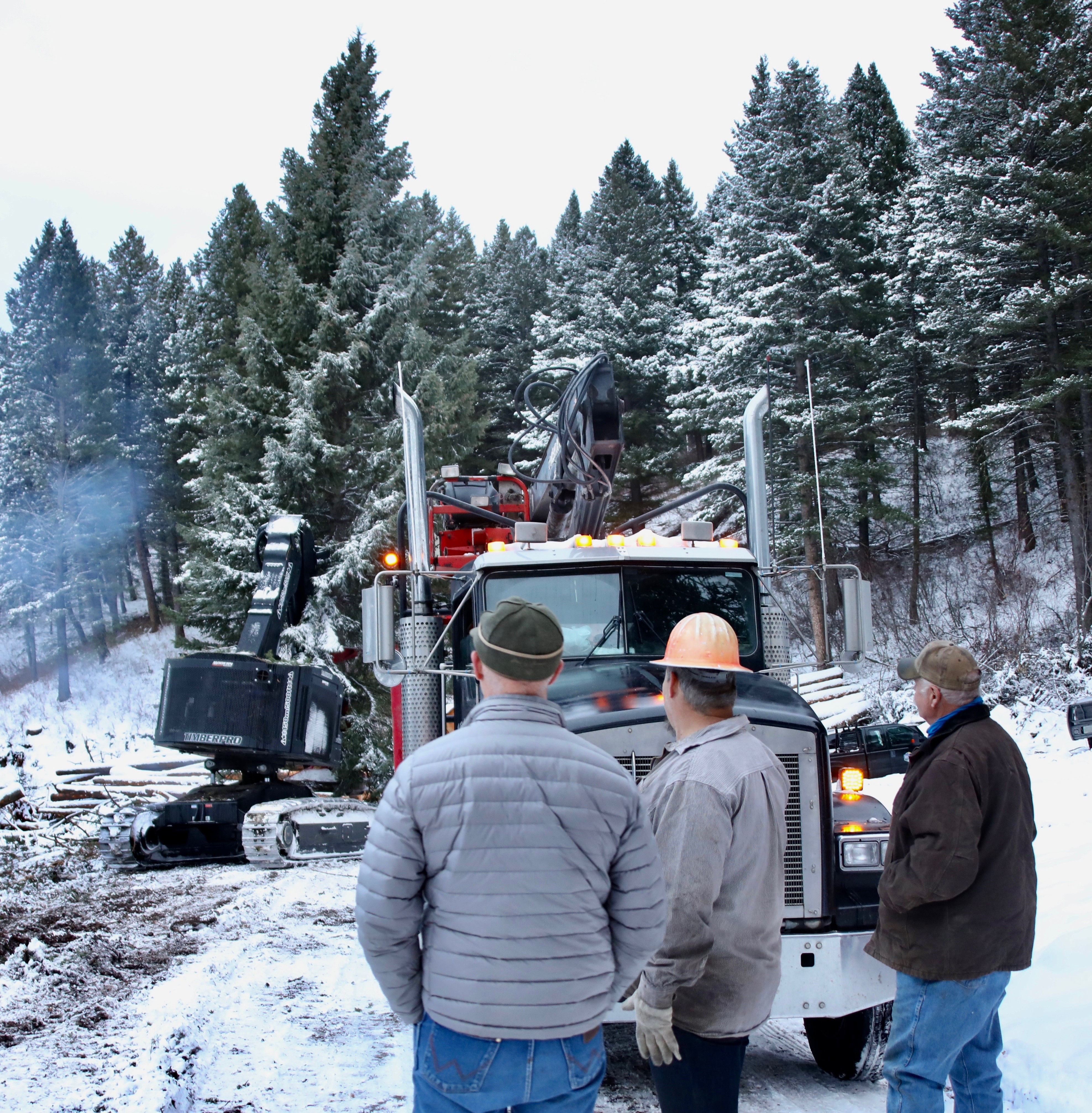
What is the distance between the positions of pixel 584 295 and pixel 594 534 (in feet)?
82.7

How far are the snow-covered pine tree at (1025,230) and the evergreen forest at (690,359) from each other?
0.29 ft

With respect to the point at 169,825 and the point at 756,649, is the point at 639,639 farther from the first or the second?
the point at 169,825

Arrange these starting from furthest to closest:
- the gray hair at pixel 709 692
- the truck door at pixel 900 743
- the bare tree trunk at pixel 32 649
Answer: the bare tree trunk at pixel 32 649 → the truck door at pixel 900 743 → the gray hair at pixel 709 692

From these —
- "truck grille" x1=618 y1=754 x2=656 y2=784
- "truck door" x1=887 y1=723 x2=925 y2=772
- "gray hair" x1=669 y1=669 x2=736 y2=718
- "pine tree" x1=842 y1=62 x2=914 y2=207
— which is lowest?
"truck door" x1=887 y1=723 x2=925 y2=772

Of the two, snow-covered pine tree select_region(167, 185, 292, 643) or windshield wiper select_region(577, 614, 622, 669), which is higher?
snow-covered pine tree select_region(167, 185, 292, 643)

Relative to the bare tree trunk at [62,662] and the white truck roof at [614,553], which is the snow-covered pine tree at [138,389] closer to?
the bare tree trunk at [62,662]

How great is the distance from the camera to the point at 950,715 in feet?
11.1

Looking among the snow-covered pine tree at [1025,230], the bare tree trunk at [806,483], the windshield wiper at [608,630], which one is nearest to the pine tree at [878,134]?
the snow-covered pine tree at [1025,230]

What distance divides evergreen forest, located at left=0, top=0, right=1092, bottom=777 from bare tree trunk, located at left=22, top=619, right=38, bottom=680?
A: 41cm

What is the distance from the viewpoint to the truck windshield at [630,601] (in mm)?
5699

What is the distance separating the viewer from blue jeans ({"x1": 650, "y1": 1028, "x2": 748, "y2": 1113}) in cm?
285

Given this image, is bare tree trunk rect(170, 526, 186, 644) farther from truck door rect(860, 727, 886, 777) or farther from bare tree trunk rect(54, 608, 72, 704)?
truck door rect(860, 727, 886, 777)

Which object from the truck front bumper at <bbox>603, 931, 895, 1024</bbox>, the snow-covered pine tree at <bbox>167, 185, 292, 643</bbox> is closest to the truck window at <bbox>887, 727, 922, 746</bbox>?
the truck front bumper at <bbox>603, 931, 895, 1024</bbox>

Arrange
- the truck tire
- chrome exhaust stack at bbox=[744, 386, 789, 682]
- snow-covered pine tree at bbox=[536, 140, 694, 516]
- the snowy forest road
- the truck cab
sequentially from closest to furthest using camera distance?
the snowy forest road → the truck cab → the truck tire → chrome exhaust stack at bbox=[744, 386, 789, 682] → snow-covered pine tree at bbox=[536, 140, 694, 516]
